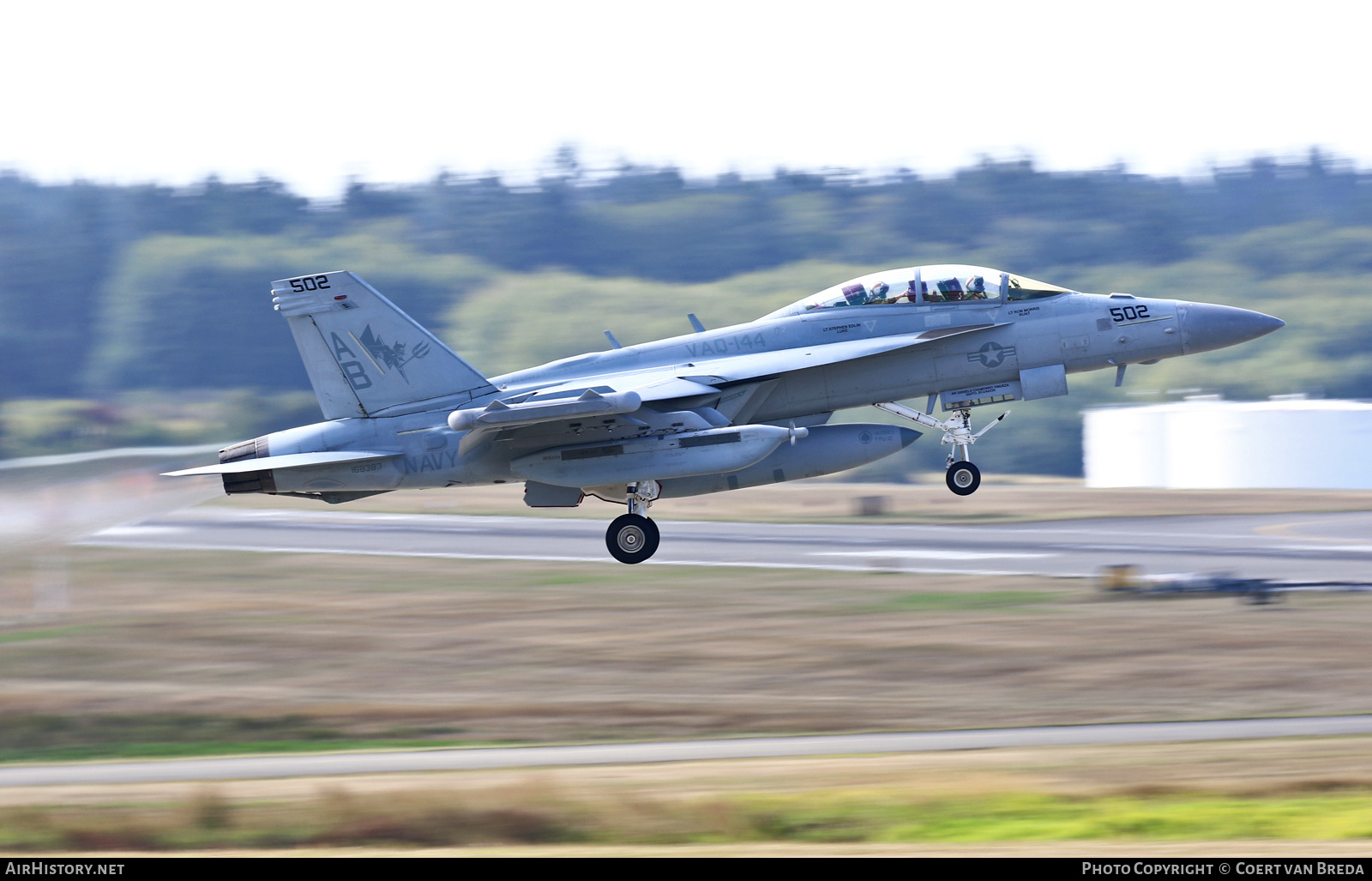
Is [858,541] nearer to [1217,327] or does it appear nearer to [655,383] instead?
[1217,327]

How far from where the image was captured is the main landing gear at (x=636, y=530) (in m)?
23.6

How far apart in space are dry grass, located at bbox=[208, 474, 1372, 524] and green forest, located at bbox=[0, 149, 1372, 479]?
A: 21.1 m

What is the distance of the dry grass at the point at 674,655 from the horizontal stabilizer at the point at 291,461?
9994 millimetres

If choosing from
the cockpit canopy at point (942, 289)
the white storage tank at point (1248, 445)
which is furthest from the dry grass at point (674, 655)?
the white storage tank at point (1248, 445)

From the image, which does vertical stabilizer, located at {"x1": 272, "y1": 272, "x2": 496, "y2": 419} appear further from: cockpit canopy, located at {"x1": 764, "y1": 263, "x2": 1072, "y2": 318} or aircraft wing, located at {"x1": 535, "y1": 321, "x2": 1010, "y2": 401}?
cockpit canopy, located at {"x1": 764, "y1": 263, "x2": 1072, "y2": 318}

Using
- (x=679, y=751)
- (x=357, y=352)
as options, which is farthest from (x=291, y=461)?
(x=679, y=751)

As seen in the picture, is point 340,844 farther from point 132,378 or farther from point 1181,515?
point 132,378

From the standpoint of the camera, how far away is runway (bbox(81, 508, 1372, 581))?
48.4 meters

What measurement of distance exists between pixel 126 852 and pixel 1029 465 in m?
83.4

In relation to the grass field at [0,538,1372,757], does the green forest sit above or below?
above

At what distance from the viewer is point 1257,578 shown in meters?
44.3

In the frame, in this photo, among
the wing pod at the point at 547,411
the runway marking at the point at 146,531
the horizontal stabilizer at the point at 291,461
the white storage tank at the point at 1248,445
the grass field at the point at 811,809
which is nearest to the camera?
the grass field at the point at 811,809

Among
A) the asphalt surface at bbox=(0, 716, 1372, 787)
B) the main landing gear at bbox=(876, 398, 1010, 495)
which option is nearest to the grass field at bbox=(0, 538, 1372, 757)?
the asphalt surface at bbox=(0, 716, 1372, 787)

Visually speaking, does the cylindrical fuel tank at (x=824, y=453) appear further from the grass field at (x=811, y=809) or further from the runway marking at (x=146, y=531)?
the runway marking at (x=146, y=531)
